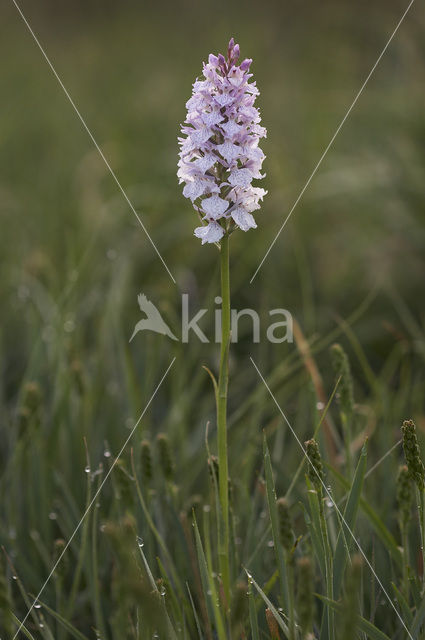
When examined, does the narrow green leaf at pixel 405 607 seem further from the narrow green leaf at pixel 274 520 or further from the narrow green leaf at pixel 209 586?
the narrow green leaf at pixel 209 586

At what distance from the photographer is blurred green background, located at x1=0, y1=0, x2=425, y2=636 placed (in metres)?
2.41

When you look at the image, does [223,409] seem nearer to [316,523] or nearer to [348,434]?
[316,523]

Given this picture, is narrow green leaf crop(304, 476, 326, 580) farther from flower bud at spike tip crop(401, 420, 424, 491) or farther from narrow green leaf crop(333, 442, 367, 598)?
flower bud at spike tip crop(401, 420, 424, 491)

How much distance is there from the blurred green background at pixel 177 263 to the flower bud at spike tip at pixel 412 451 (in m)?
0.73

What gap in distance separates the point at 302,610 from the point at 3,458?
1729mm

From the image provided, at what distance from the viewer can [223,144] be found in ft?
4.49

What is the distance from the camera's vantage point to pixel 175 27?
10.1m

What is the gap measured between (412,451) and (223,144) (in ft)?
2.34

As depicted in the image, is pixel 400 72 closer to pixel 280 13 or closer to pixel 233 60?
Result: pixel 233 60

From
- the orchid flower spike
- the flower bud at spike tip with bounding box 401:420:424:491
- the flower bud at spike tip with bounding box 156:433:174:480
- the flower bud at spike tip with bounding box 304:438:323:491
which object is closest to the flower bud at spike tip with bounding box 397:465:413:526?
the flower bud at spike tip with bounding box 401:420:424:491

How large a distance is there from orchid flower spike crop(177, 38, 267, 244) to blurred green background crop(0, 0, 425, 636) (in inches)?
36.0

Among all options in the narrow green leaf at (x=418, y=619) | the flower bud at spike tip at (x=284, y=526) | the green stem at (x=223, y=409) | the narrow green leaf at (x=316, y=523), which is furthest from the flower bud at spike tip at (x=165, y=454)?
the narrow green leaf at (x=418, y=619)

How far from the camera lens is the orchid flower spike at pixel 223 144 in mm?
1367

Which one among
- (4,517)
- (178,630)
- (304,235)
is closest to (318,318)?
(304,235)
